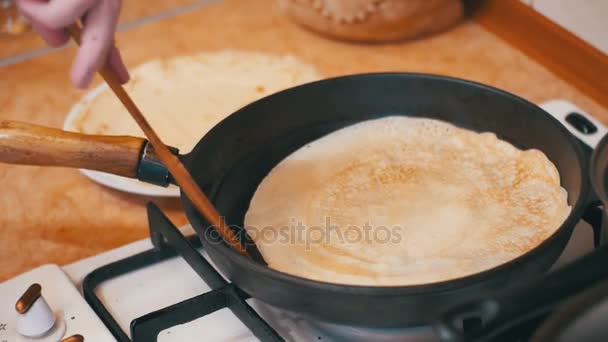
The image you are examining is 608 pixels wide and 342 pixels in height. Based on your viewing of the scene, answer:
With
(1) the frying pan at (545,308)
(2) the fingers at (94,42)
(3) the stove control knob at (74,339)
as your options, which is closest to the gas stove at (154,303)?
(3) the stove control knob at (74,339)

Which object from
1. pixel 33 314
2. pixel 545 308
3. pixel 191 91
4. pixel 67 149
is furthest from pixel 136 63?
pixel 545 308

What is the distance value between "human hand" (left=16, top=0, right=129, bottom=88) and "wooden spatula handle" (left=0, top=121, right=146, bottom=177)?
0.72 feet

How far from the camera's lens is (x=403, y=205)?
0.88 m

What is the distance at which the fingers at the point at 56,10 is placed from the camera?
0.58 m

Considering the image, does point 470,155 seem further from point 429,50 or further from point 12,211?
point 12,211

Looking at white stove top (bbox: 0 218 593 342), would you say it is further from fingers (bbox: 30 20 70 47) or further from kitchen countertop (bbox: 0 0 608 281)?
fingers (bbox: 30 20 70 47)

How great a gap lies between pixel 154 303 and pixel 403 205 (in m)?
0.31

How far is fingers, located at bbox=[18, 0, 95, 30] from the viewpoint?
1.90ft

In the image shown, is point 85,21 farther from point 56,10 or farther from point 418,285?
point 418,285

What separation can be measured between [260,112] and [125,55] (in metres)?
0.49

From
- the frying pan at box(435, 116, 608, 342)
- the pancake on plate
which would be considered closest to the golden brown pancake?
the frying pan at box(435, 116, 608, 342)

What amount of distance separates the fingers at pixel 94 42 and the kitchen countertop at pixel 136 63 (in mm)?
428

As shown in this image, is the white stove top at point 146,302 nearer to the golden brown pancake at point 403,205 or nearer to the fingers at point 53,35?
the golden brown pancake at point 403,205

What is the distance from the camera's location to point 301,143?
1001 millimetres
